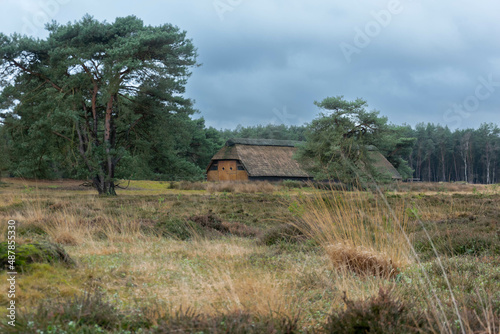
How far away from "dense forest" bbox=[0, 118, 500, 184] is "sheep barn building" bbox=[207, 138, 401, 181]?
4.15 m

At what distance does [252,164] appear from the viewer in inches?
1764

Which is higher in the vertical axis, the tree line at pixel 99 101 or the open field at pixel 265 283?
the tree line at pixel 99 101

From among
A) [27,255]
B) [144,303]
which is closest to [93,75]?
[27,255]

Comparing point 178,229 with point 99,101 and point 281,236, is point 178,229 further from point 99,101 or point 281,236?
point 99,101

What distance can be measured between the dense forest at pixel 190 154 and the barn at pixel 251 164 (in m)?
4.18

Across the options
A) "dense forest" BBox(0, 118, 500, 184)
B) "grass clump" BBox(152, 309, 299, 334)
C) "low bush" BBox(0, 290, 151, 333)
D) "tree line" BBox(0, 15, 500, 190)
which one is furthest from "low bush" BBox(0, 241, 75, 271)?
"tree line" BBox(0, 15, 500, 190)

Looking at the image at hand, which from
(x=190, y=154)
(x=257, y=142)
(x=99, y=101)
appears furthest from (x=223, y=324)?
(x=190, y=154)

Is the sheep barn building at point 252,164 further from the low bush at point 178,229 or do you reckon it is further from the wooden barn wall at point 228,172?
the low bush at point 178,229

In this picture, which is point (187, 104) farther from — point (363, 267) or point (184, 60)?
point (363, 267)

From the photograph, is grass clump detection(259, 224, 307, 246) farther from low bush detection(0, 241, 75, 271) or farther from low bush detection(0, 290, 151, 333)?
low bush detection(0, 290, 151, 333)

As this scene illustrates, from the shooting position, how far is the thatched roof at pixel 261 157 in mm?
44531

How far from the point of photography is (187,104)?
24.5 metres

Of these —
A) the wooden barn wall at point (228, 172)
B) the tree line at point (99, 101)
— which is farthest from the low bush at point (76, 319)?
the wooden barn wall at point (228, 172)

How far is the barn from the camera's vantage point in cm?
4456
